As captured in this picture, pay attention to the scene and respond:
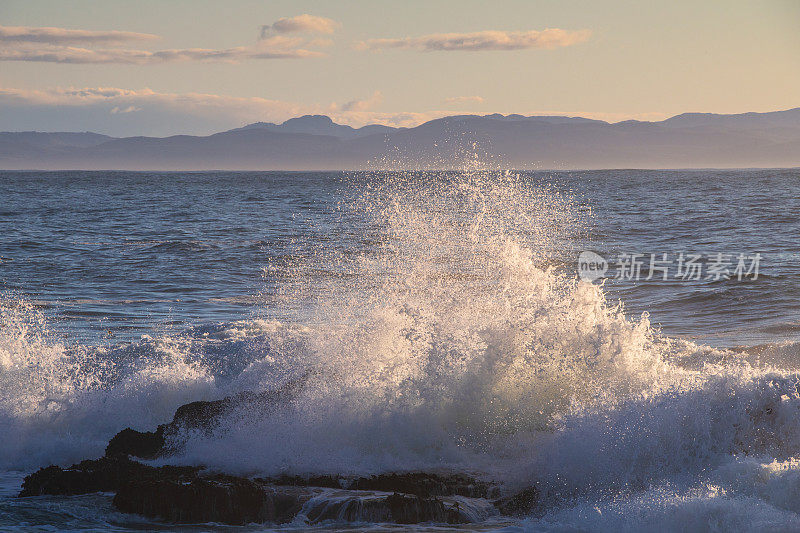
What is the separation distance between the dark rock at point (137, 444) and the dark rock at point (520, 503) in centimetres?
336

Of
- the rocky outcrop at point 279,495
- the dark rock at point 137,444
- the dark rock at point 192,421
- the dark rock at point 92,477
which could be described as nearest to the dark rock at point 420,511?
the rocky outcrop at point 279,495

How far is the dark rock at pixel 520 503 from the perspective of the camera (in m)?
6.19

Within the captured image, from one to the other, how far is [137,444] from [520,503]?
3741mm

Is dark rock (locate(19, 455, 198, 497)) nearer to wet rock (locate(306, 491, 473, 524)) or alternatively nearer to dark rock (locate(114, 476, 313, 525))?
dark rock (locate(114, 476, 313, 525))

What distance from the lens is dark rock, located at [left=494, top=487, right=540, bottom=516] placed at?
6187mm

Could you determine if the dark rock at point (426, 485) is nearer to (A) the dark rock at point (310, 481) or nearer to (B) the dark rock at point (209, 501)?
(A) the dark rock at point (310, 481)

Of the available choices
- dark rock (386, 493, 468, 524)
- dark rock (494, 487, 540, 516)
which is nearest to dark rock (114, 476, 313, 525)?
dark rock (386, 493, 468, 524)

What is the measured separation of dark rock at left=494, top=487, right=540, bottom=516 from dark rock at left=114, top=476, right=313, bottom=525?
1.55 meters

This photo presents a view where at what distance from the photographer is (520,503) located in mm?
6297

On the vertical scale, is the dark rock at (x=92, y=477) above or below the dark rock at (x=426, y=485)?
below

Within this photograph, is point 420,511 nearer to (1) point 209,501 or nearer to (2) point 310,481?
(2) point 310,481

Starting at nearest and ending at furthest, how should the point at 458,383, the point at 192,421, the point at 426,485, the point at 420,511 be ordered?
the point at 420,511
the point at 426,485
the point at 192,421
the point at 458,383

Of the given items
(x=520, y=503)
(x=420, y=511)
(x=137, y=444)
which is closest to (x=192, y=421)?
(x=137, y=444)

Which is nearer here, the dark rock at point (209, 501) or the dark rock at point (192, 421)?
the dark rock at point (209, 501)
